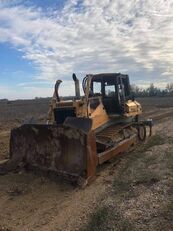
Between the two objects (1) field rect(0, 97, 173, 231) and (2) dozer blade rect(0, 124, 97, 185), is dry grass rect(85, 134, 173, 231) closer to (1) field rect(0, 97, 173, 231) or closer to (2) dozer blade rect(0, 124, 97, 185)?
(1) field rect(0, 97, 173, 231)

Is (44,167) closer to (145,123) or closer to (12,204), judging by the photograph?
(12,204)

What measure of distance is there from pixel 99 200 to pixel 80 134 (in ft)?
6.38

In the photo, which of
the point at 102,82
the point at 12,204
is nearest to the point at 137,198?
the point at 12,204

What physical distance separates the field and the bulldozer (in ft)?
1.37

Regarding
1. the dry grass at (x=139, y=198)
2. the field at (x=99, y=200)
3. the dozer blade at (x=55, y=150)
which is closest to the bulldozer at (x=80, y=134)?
the dozer blade at (x=55, y=150)

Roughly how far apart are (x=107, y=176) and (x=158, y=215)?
340 centimetres

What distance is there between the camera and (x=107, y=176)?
9.63m

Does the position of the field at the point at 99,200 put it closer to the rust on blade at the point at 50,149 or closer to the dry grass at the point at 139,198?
the dry grass at the point at 139,198

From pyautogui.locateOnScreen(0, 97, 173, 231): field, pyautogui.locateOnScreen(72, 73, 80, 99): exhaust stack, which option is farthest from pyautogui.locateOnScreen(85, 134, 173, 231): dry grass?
pyautogui.locateOnScreen(72, 73, 80, 99): exhaust stack

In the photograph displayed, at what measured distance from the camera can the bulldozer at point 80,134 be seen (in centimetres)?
918

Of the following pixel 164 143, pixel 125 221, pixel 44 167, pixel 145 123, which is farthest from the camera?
pixel 145 123

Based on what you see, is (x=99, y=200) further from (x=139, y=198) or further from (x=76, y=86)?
(x=76, y=86)

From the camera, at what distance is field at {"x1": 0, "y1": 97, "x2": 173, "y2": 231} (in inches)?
249

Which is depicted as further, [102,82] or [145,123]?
[145,123]
